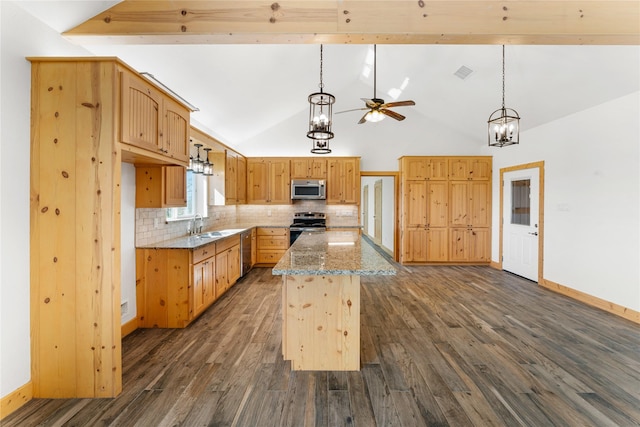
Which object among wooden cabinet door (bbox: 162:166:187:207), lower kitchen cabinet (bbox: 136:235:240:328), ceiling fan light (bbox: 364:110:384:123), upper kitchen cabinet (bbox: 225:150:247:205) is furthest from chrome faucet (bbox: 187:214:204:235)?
ceiling fan light (bbox: 364:110:384:123)

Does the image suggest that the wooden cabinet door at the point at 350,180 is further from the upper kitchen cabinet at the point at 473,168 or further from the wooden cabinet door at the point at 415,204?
the upper kitchen cabinet at the point at 473,168

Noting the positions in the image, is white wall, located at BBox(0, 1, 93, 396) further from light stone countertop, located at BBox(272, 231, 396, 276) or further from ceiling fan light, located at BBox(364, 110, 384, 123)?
ceiling fan light, located at BBox(364, 110, 384, 123)

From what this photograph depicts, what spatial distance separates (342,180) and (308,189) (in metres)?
0.80

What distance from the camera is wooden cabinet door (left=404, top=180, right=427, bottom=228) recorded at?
616 centimetres

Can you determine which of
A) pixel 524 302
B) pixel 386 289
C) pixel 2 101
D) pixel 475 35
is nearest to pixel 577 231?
pixel 524 302

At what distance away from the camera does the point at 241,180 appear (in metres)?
5.82

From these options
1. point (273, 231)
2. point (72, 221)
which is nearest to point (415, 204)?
point (273, 231)

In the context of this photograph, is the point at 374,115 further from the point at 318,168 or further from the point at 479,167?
the point at 479,167

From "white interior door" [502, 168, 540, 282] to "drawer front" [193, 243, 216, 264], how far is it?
5.24 m

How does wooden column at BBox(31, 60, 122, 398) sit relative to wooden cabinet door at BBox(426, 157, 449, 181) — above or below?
below

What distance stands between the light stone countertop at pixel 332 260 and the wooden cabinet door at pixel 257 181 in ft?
11.1

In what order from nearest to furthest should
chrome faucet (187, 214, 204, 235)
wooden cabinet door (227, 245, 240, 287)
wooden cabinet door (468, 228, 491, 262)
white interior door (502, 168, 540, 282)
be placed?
chrome faucet (187, 214, 204, 235) < wooden cabinet door (227, 245, 240, 287) < white interior door (502, 168, 540, 282) < wooden cabinet door (468, 228, 491, 262)

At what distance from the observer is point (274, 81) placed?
14.4 ft

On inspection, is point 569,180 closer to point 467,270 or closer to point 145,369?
A: point 467,270
